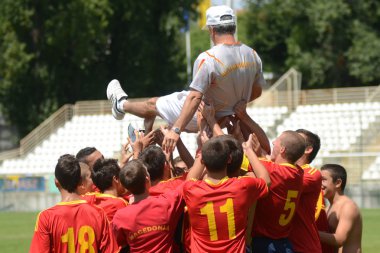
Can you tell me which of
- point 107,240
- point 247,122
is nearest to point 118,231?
point 107,240

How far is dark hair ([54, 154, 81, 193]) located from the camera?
292 inches

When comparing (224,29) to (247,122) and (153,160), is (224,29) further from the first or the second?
(153,160)

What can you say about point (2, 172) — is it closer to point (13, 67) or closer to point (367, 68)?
point (13, 67)

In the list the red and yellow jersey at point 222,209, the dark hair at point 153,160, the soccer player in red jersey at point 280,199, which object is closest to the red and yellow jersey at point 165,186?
the dark hair at point 153,160

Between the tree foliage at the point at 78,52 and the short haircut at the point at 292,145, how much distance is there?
35249mm

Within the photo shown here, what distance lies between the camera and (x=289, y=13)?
1778 inches

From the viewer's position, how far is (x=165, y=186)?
7.67m

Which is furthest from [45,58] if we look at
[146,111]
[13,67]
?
[146,111]

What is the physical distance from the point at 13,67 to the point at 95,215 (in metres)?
36.0

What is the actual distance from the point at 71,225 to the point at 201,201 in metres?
1.09

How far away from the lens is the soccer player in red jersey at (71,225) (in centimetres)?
732

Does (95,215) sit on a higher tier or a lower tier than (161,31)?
lower

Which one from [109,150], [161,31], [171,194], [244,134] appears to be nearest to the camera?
[171,194]

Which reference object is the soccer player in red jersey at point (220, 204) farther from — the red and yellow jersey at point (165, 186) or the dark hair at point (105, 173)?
the dark hair at point (105, 173)
